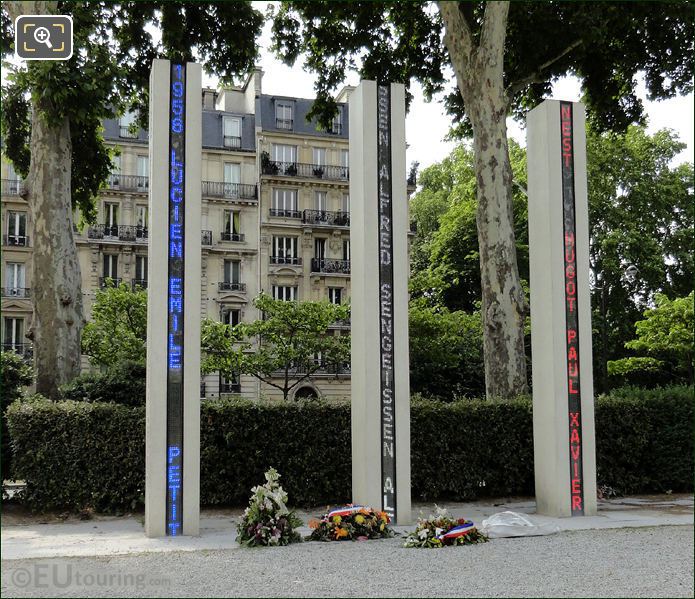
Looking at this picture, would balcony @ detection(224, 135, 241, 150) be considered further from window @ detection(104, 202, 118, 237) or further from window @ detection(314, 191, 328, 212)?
window @ detection(104, 202, 118, 237)

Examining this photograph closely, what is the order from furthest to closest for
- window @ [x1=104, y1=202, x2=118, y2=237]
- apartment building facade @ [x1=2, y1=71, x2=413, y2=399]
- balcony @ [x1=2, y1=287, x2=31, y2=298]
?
window @ [x1=104, y1=202, x2=118, y2=237] → apartment building facade @ [x1=2, y1=71, x2=413, y2=399] → balcony @ [x1=2, y1=287, x2=31, y2=298]

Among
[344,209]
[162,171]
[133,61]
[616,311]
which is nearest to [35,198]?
[133,61]

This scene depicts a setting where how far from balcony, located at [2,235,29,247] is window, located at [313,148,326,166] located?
716 inches

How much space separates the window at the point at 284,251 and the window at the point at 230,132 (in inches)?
270

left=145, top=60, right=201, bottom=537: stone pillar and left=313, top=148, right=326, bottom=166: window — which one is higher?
left=313, top=148, right=326, bottom=166: window

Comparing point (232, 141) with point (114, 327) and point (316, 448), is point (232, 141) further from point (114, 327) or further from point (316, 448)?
point (316, 448)

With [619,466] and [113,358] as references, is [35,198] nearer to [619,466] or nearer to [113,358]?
[619,466]

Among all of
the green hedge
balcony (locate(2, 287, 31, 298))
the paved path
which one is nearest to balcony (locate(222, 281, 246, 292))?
balcony (locate(2, 287, 31, 298))

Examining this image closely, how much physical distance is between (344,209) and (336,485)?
4058cm

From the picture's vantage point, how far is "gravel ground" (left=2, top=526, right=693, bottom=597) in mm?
7402

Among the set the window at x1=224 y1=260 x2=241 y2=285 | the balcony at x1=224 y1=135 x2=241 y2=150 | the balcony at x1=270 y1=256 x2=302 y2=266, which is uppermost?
the balcony at x1=224 y1=135 x2=241 y2=150

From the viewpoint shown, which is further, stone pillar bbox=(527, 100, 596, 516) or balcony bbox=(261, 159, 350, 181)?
balcony bbox=(261, 159, 350, 181)

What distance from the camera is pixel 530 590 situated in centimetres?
755

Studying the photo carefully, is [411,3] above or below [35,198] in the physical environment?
above
